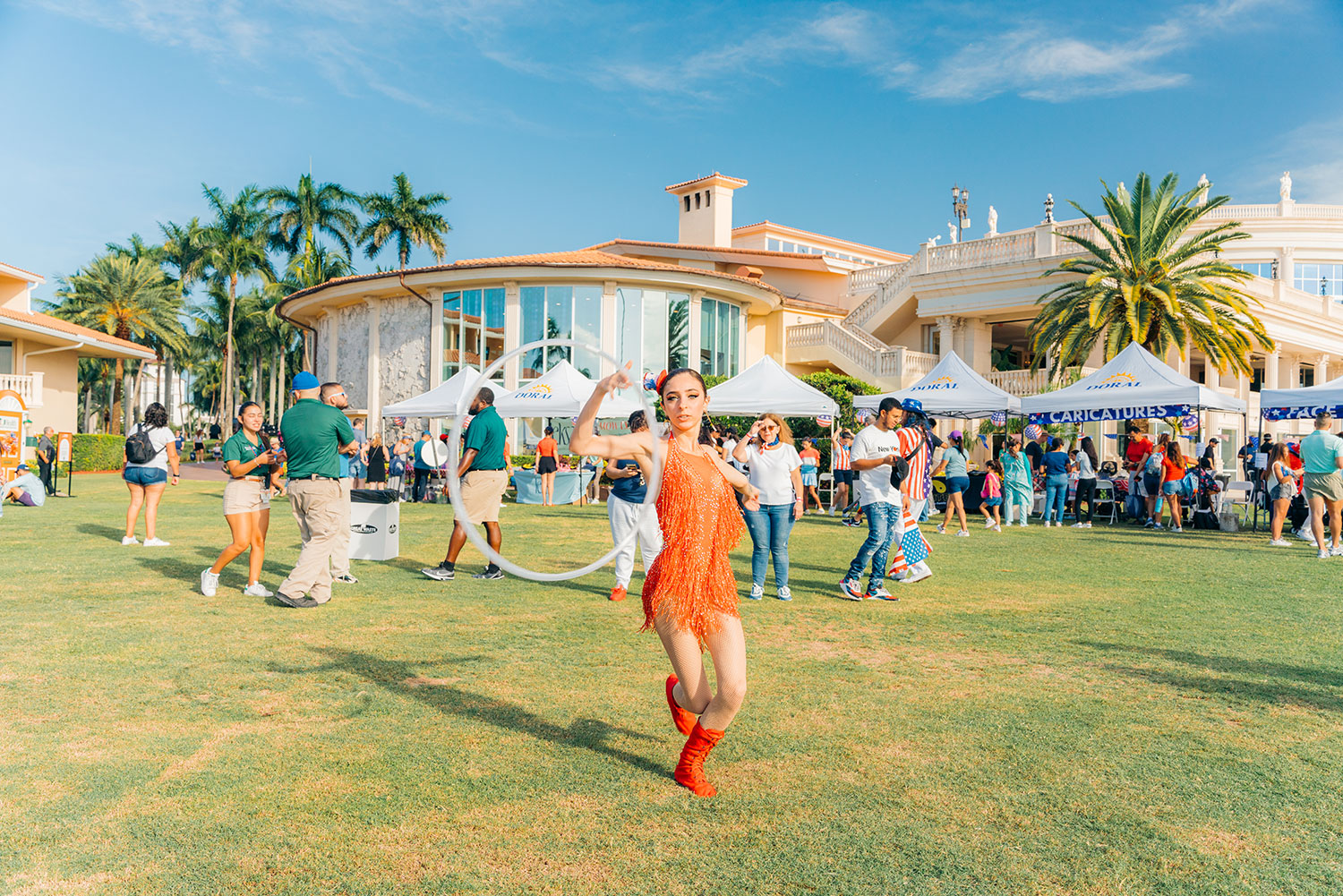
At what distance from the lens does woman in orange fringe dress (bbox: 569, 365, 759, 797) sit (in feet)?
13.3

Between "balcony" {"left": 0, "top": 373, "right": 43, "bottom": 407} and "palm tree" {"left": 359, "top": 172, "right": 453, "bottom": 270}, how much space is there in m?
17.4

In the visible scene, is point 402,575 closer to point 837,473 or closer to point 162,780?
point 162,780

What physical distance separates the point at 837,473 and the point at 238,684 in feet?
52.9

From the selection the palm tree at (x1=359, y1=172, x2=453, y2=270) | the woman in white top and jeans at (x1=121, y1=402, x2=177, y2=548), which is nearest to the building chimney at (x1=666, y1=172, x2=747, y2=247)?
the palm tree at (x1=359, y1=172, x2=453, y2=270)

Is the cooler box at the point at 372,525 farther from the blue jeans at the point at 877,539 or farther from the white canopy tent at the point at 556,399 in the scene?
the white canopy tent at the point at 556,399

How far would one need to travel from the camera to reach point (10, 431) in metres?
19.5

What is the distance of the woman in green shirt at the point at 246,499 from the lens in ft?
27.8

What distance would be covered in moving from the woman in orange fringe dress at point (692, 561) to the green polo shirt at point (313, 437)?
183 inches

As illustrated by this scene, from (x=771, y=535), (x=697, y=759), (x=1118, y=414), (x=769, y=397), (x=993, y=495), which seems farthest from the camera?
(x=769, y=397)

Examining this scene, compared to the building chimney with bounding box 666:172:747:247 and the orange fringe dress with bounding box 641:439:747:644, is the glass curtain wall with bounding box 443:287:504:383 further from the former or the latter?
the orange fringe dress with bounding box 641:439:747:644

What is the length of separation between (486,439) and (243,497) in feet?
7.34

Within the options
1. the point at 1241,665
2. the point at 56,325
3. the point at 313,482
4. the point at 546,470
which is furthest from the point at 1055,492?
the point at 56,325

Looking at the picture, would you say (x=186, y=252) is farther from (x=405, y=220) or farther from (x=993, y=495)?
(x=993, y=495)

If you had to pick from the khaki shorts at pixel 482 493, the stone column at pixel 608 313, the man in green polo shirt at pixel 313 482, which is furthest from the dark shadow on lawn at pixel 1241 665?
the stone column at pixel 608 313
